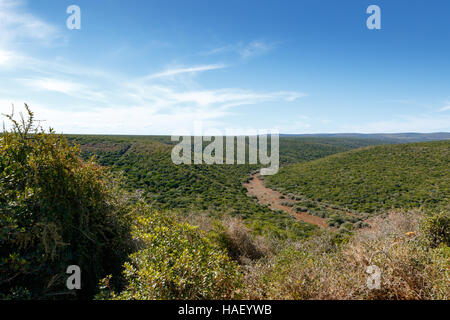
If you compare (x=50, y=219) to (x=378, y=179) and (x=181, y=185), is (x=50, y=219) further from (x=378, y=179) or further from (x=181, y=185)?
(x=378, y=179)

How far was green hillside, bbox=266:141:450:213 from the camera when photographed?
77.8ft

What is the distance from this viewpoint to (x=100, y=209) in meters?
5.27

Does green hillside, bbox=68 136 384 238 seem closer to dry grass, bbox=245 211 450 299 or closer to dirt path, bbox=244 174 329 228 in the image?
dirt path, bbox=244 174 329 228

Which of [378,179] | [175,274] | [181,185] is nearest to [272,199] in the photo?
[181,185]

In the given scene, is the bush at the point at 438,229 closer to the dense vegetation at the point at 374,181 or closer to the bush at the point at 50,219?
the bush at the point at 50,219

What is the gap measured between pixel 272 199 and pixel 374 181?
15179 mm

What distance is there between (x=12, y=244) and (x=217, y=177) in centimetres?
3096

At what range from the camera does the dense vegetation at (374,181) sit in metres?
23.5

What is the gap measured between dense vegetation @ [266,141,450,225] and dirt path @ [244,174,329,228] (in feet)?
4.69

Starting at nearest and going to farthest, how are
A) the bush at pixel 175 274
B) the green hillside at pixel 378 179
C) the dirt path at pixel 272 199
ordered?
the bush at pixel 175 274, the dirt path at pixel 272 199, the green hillside at pixel 378 179

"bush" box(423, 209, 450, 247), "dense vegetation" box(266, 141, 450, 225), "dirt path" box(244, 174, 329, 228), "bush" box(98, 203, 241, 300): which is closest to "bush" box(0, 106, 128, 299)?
"bush" box(98, 203, 241, 300)

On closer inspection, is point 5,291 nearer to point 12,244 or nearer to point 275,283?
point 12,244

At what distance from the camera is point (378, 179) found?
103ft

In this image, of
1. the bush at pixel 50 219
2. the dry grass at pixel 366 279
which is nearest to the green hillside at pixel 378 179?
the dry grass at pixel 366 279
